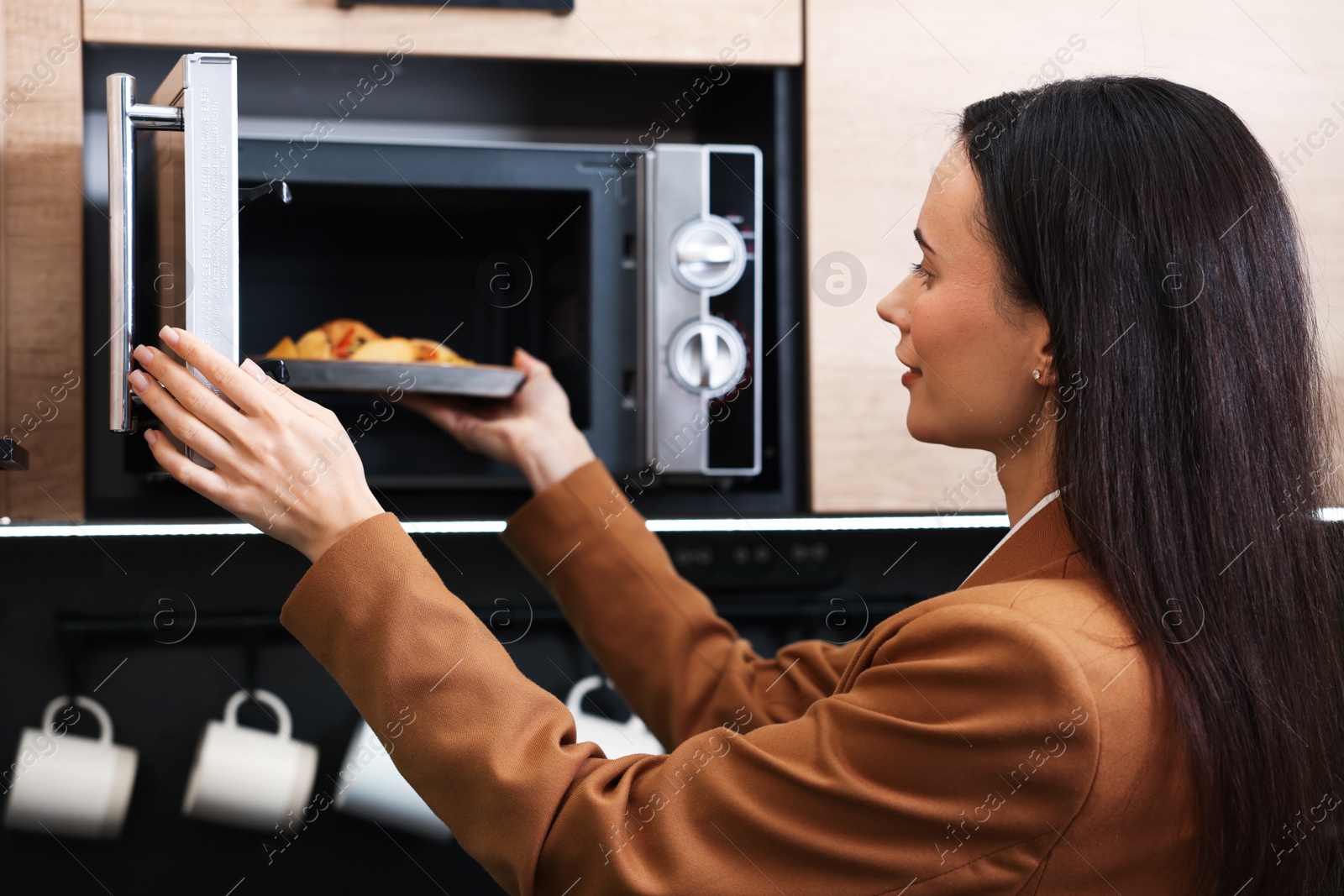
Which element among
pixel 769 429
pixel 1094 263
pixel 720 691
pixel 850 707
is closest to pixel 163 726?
pixel 720 691

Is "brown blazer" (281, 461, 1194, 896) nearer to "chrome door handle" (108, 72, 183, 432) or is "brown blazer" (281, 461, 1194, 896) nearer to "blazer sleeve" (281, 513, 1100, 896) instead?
"blazer sleeve" (281, 513, 1100, 896)

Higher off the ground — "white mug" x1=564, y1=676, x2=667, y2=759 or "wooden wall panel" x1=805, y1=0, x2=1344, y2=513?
"wooden wall panel" x1=805, y1=0, x2=1344, y2=513

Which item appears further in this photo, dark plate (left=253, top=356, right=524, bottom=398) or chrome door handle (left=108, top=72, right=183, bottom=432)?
dark plate (left=253, top=356, right=524, bottom=398)

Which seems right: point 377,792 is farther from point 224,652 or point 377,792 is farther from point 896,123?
point 896,123

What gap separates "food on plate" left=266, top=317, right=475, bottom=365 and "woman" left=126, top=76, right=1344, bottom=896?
0.25 meters

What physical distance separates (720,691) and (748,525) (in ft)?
0.58

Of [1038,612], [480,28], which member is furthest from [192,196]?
[1038,612]

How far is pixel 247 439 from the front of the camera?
674mm

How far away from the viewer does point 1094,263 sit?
67 centimetres

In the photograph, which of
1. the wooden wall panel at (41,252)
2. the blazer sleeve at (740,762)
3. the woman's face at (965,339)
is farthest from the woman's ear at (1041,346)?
the wooden wall panel at (41,252)

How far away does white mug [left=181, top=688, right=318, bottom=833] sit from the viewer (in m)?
1.17

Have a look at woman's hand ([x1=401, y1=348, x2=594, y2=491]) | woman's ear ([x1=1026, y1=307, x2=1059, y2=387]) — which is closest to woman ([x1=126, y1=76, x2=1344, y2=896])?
woman's ear ([x1=1026, y1=307, x2=1059, y2=387])

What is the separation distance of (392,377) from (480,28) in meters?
0.33

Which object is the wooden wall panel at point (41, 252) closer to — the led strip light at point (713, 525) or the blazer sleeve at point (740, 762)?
the led strip light at point (713, 525)
